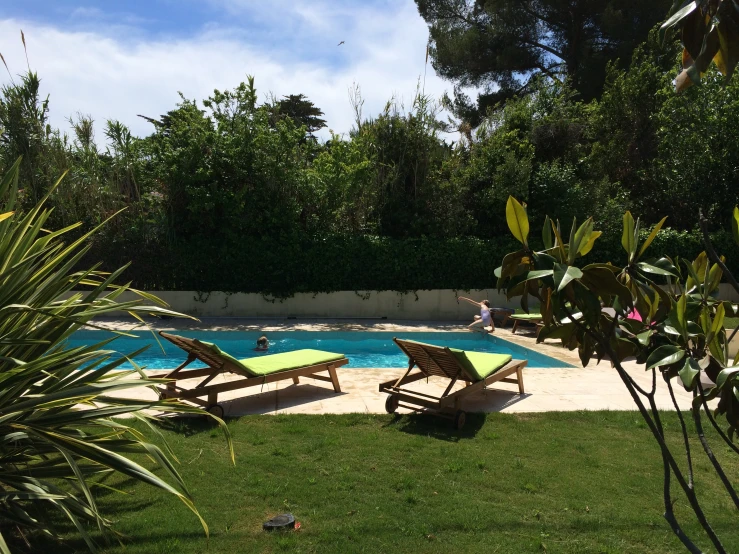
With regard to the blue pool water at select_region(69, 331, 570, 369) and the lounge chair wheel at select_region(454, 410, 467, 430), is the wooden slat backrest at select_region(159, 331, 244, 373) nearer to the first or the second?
the lounge chair wheel at select_region(454, 410, 467, 430)

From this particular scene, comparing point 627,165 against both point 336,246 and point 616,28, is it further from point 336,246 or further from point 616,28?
point 336,246

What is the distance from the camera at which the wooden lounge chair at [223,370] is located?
22.3ft

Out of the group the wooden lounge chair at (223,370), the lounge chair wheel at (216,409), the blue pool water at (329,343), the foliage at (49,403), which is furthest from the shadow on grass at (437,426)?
the blue pool water at (329,343)

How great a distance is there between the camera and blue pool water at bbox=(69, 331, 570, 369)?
1353cm

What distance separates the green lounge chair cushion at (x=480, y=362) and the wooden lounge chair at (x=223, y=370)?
1868mm

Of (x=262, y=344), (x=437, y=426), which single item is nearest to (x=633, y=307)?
(x=437, y=426)

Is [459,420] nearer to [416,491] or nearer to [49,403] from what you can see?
[416,491]

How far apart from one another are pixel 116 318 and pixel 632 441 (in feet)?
47.2

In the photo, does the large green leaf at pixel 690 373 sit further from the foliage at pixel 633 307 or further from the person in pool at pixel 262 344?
the person in pool at pixel 262 344

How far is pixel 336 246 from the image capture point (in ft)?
58.2

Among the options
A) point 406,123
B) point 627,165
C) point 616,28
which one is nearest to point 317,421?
point 406,123

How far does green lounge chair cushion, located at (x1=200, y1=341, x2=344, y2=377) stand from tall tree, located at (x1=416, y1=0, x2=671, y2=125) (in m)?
21.5

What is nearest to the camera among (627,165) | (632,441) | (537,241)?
(632,441)

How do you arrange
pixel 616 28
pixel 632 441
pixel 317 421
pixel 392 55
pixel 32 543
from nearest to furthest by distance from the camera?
pixel 32 543, pixel 632 441, pixel 317 421, pixel 392 55, pixel 616 28
